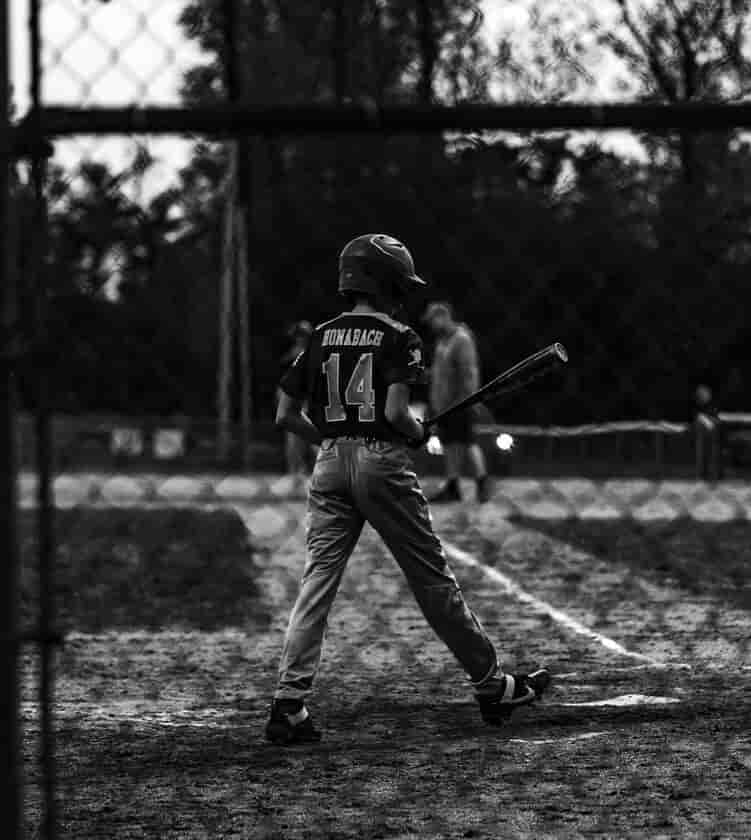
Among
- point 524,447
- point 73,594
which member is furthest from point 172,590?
point 524,447

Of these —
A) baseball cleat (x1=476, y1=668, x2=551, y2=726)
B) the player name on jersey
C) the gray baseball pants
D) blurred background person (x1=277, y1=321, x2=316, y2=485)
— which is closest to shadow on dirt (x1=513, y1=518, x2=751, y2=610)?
baseball cleat (x1=476, y1=668, x2=551, y2=726)

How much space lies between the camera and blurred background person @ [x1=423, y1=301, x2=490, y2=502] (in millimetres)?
16184

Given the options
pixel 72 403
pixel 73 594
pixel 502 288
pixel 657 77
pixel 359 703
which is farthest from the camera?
pixel 72 403

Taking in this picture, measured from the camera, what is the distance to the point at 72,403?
23750 millimetres

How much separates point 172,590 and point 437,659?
326 cm

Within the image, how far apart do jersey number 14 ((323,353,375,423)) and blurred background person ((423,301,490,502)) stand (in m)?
9.54

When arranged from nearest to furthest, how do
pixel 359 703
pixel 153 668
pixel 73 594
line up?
pixel 359 703
pixel 153 668
pixel 73 594

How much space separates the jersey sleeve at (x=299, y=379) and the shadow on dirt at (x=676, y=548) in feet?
14.1

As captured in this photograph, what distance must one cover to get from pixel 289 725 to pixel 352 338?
4.48ft

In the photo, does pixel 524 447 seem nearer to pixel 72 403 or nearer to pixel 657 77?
pixel 72 403

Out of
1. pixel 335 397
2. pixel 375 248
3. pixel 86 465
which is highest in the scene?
pixel 375 248

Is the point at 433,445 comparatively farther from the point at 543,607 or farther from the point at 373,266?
the point at 543,607

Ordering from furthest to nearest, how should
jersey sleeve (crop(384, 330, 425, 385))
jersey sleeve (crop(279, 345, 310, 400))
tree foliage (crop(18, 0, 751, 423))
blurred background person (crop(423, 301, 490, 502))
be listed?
blurred background person (crop(423, 301, 490, 502)) < jersey sleeve (crop(279, 345, 310, 400)) < jersey sleeve (crop(384, 330, 425, 385)) < tree foliage (crop(18, 0, 751, 423))

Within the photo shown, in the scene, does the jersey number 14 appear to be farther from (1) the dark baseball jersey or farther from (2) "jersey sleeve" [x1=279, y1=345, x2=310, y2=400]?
(2) "jersey sleeve" [x1=279, y1=345, x2=310, y2=400]
